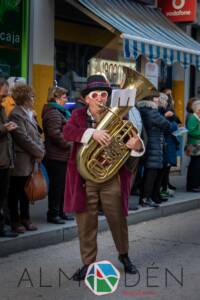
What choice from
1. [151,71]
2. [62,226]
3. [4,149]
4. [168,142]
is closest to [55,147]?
[62,226]

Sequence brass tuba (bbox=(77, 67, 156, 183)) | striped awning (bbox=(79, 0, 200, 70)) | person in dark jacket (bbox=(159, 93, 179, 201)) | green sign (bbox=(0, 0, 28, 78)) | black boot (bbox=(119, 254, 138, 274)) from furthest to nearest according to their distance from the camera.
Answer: striped awning (bbox=(79, 0, 200, 70)) < green sign (bbox=(0, 0, 28, 78)) < person in dark jacket (bbox=(159, 93, 179, 201)) < black boot (bbox=(119, 254, 138, 274)) < brass tuba (bbox=(77, 67, 156, 183))

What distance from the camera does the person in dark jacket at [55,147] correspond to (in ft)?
25.6

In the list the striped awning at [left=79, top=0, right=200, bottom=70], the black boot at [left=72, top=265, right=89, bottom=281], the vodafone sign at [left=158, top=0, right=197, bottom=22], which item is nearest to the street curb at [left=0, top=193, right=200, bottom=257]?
the black boot at [left=72, top=265, right=89, bottom=281]

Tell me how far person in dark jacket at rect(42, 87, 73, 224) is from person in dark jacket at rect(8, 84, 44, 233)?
35 centimetres

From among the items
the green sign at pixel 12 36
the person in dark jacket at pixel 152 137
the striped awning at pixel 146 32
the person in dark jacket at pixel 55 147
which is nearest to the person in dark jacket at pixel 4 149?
the person in dark jacket at pixel 55 147

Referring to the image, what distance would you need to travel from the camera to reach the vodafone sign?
44.8ft

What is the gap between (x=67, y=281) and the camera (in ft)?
19.6

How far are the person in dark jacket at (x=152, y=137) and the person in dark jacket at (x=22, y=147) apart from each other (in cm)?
219

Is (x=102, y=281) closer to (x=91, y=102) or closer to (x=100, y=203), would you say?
(x=100, y=203)

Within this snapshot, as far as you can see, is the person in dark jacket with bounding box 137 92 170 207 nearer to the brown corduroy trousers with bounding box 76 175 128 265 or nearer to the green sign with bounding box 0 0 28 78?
the green sign with bounding box 0 0 28 78

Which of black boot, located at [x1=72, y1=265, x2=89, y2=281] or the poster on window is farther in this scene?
the poster on window

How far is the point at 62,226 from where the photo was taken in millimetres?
7844

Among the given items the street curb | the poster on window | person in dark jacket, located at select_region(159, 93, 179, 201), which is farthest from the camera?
the poster on window

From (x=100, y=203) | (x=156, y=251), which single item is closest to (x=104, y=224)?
(x=156, y=251)
